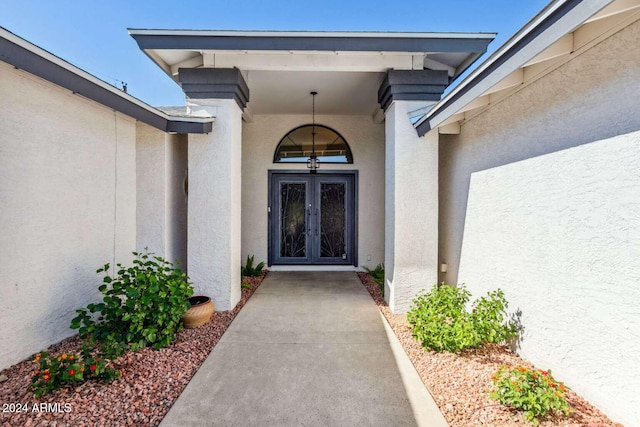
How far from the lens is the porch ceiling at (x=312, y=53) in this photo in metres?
4.38

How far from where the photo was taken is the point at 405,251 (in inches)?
187

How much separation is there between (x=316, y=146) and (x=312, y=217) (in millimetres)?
1929

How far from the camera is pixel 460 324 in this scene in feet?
10.8

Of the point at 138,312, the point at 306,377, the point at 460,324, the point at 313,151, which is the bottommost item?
the point at 306,377

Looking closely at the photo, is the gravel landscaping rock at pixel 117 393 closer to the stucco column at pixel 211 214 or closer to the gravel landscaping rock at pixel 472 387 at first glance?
the stucco column at pixel 211 214

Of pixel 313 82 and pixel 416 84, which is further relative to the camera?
pixel 313 82

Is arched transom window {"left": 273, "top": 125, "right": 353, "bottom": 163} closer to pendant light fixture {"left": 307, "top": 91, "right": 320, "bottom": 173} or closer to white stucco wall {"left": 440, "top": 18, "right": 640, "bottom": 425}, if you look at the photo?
pendant light fixture {"left": 307, "top": 91, "right": 320, "bottom": 173}

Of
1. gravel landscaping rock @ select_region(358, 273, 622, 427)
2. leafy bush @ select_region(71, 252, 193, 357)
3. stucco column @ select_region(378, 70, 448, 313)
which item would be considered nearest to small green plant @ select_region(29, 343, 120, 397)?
leafy bush @ select_region(71, 252, 193, 357)

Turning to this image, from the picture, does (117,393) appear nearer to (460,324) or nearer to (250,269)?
(460,324)

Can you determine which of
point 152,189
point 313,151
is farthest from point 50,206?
point 313,151

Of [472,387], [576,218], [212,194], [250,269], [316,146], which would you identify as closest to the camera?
[576,218]

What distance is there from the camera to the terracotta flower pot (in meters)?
4.05

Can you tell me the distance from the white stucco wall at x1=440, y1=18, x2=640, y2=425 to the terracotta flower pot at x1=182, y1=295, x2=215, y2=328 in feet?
12.6

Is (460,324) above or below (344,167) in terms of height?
below
